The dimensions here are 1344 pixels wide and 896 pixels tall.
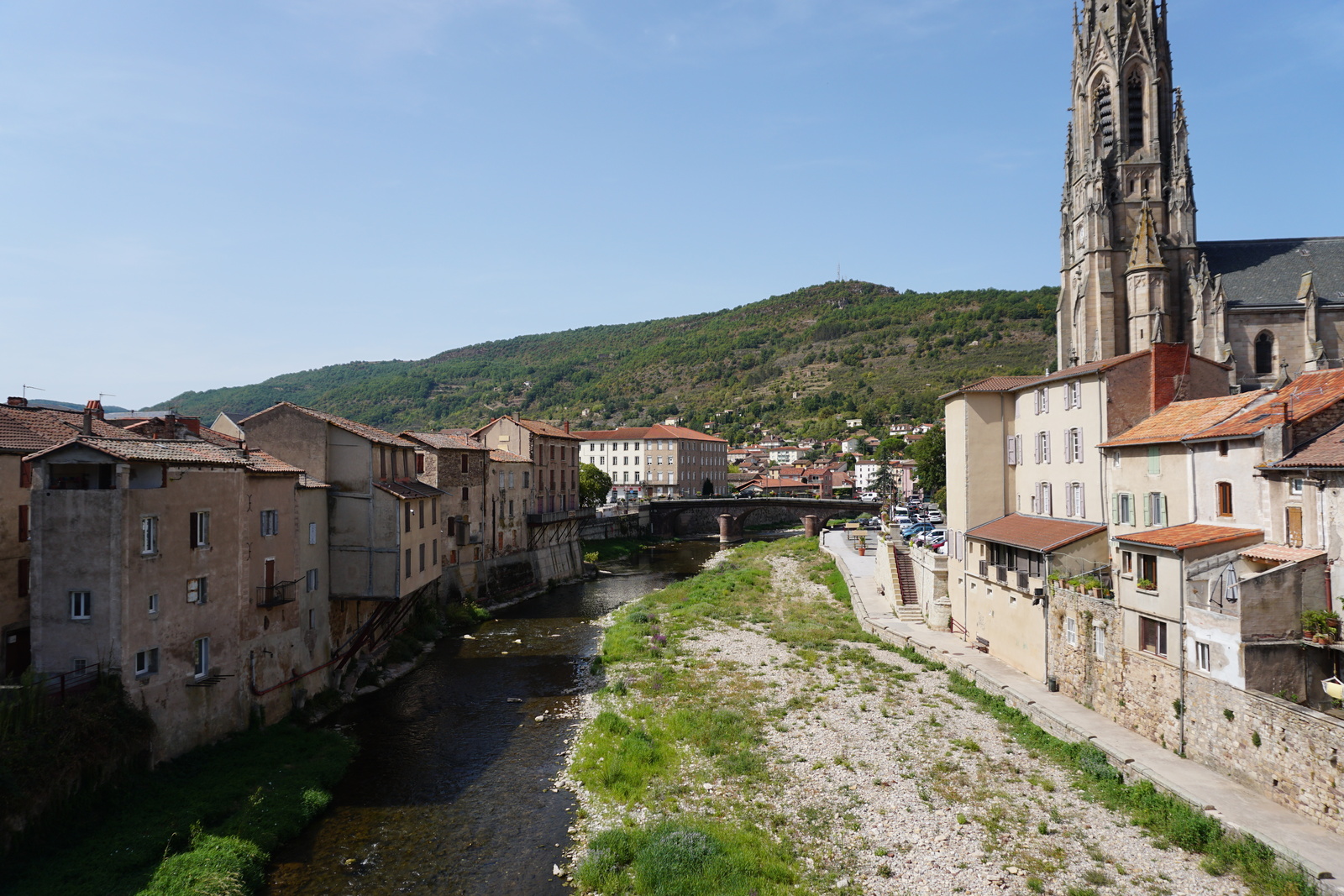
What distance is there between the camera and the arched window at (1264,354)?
164ft

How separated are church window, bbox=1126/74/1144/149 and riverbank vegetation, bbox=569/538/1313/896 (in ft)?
148

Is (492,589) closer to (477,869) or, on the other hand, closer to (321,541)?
(321,541)

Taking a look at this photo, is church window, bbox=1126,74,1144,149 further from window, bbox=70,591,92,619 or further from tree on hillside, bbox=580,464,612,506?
window, bbox=70,591,92,619

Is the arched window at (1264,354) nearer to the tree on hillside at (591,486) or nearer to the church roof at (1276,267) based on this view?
the church roof at (1276,267)

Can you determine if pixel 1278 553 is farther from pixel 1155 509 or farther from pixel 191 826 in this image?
pixel 191 826

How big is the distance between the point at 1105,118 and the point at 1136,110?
2.44m

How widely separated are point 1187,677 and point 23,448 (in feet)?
113

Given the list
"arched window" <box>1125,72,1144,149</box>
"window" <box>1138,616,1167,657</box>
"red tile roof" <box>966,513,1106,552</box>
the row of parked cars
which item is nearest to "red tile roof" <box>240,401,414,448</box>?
"red tile roof" <box>966,513,1106,552</box>

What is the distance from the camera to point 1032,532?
107 ft

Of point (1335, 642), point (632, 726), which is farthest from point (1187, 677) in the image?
point (632, 726)

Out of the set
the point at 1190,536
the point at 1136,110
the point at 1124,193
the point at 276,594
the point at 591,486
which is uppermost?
the point at 1136,110

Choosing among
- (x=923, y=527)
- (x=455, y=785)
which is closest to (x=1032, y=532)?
(x=455, y=785)

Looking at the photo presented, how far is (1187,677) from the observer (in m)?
21.6

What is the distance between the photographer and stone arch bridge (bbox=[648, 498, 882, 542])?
10056 centimetres
